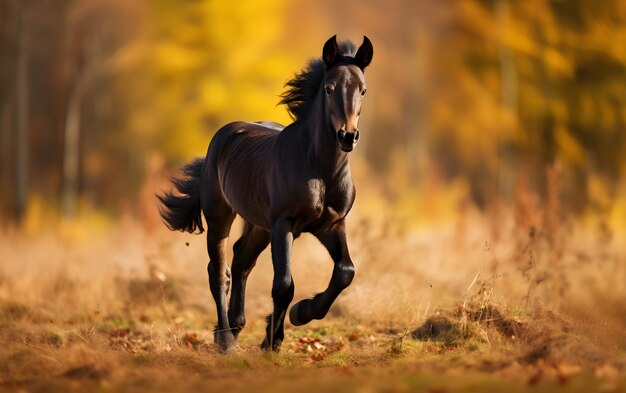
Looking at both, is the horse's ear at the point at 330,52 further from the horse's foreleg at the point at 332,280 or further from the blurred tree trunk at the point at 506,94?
the blurred tree trunk at the point at 506,94

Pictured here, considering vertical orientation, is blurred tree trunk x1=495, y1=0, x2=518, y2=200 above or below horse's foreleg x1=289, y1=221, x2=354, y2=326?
above

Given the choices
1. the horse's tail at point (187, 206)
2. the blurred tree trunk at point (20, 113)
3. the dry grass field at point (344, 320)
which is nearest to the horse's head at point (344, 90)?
the dry grass field at point (344, 320)

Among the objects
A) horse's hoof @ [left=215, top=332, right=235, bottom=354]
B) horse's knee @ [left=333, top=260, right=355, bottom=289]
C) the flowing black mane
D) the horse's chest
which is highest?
the flowing black mane

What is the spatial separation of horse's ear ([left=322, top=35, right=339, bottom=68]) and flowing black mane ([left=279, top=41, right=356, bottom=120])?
20 centimetres

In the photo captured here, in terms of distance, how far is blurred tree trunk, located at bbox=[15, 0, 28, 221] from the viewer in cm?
2223

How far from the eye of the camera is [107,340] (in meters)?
9.43

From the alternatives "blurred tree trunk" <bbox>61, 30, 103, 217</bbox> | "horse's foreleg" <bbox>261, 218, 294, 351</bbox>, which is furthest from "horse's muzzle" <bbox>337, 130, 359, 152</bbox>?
"blurred tree trunk" <bbox>61, 30, 103, 217</bbox>

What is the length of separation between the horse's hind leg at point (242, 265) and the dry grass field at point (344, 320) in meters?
0.35

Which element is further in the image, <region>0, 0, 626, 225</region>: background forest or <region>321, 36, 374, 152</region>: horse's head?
<region>0, 0, 626, 225</region>: background forest

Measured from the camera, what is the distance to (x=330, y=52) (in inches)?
320

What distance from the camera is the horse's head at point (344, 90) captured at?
7.55m

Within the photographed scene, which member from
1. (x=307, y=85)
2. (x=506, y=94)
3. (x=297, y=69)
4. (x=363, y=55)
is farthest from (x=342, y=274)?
(x=297, y=69)

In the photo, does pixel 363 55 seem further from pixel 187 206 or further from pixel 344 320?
pixel 344 320

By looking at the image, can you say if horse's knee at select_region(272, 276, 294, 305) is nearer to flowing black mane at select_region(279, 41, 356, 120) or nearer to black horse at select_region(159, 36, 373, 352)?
black horse at select_region(159, 36, 373, 352)
